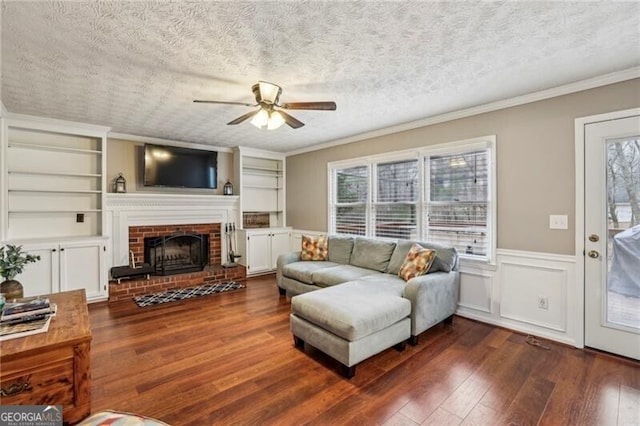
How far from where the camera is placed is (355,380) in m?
2.22

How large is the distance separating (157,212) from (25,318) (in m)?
3.07

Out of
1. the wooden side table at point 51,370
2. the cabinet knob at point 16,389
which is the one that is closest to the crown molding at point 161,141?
the wooden side table at point 51,370

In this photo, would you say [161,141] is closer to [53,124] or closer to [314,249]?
[53,124]

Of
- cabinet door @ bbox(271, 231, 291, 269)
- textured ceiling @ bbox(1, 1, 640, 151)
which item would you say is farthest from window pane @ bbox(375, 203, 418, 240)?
cabinet door @ bbox(271, 231, 291, 269)

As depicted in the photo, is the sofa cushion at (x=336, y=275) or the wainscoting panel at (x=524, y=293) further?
the sofa cushion at (x=336, y=275)

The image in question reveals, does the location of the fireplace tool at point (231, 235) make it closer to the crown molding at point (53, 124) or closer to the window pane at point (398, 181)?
the crown molding at point (53, 124)

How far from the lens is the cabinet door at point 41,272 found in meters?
3.52

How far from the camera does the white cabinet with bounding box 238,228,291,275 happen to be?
5.36m

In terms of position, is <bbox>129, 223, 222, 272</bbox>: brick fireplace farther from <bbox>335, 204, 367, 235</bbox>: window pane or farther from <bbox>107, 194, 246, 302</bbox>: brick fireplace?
<bbox>335, 204, 367, 235</bbox>: window pane

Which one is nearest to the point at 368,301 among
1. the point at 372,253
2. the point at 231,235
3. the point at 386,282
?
the point at 386,282

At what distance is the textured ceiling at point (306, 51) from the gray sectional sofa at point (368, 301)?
6.07 feet

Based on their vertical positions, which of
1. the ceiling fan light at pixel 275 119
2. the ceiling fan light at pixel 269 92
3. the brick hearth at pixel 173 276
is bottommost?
the brick hearth at pixel 173 276

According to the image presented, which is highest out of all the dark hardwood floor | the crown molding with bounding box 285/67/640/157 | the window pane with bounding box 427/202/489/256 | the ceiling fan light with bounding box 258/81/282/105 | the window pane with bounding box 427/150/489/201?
the crown molding with bounding box 285/67/640/157

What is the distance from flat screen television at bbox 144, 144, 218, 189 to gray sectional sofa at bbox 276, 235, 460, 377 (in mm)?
2331
